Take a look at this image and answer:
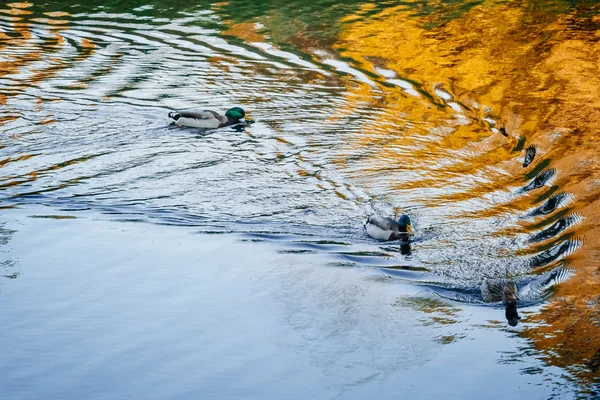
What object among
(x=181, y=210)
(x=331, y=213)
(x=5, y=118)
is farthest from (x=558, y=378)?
(x=5, y=118)

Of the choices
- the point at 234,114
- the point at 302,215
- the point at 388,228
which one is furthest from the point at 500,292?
the point at 234,114

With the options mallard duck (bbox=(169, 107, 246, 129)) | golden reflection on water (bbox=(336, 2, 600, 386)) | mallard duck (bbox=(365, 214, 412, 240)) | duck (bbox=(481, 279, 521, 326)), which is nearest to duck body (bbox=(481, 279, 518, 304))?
duck (bbox=(481, 279, 521, 326))

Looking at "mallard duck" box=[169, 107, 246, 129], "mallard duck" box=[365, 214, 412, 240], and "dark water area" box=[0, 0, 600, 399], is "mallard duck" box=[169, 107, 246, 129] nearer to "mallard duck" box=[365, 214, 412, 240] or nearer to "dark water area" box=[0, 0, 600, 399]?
"dark water area" box=[0, 0, 600, 399]

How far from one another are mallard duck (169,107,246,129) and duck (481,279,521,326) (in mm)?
5919

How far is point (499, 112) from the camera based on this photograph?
13.6 m

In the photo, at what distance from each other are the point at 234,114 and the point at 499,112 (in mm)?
3687

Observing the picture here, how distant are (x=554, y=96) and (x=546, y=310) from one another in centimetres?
682

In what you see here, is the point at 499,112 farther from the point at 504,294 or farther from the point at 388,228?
the point at 504,294

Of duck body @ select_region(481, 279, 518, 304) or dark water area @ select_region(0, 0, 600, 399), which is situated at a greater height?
duck body @ select_region(481, 279, 518, 304)

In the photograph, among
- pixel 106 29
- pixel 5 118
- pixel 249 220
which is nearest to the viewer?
pixel 249 220

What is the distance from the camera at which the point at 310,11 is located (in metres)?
21.3

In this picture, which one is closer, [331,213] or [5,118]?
[331,213]

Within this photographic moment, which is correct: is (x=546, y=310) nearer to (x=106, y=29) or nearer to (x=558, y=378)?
(x=558, y=378)

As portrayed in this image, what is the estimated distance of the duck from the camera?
7730 mm
